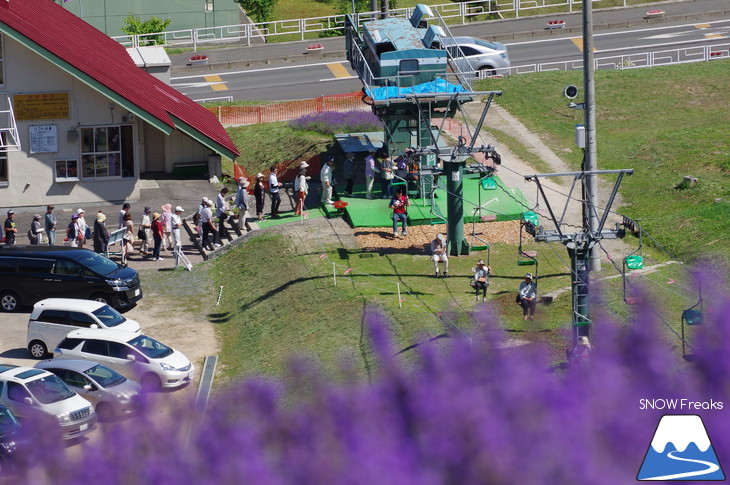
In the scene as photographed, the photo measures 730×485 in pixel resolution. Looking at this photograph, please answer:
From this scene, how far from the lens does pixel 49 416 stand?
85.3 ft

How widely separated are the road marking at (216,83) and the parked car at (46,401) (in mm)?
32234

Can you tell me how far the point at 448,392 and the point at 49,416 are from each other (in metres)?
8.87

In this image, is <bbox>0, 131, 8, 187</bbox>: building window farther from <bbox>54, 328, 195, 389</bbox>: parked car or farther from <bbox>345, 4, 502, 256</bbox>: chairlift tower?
<bbox>54, 328, 195, 389</bbox>: parked car

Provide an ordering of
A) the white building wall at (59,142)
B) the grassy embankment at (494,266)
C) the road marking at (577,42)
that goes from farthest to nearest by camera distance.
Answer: the road marking at (577,42) < the white building wall at (59,142) < the grassy embankment at (494,266)

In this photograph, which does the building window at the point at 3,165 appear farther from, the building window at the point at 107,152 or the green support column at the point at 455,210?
the green support column at the point at 455,210

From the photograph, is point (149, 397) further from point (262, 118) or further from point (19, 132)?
point (262, 118)

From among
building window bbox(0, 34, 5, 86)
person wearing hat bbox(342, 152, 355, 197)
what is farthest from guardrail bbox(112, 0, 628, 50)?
person wearing hat bbox(342, 152, 355, 197)

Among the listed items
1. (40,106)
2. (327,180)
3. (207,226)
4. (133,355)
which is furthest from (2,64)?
(133,355)

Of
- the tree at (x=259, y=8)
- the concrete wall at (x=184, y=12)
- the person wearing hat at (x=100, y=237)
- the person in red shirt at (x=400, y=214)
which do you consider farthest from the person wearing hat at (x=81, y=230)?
the tree at (x=259, y=8)

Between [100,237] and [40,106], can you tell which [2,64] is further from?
[100,237]

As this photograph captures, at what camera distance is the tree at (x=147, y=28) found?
64.7 meters

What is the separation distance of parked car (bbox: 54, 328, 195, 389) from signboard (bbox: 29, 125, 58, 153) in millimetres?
14561

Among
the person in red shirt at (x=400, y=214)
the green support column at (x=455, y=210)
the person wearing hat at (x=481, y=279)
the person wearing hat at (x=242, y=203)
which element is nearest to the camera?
the person wearing hat at (x=481, y=279)

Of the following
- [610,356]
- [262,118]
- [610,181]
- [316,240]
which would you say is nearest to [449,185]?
[316,240]
